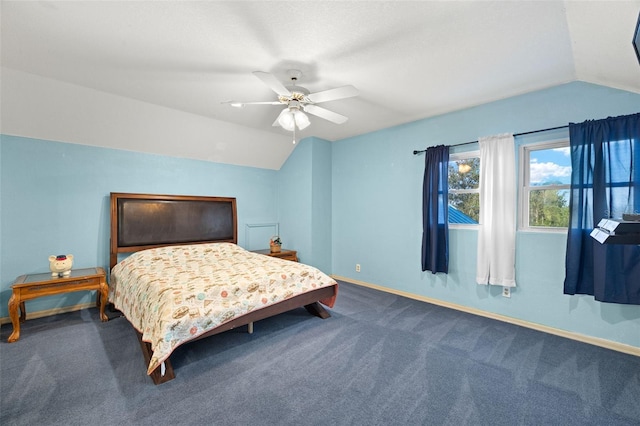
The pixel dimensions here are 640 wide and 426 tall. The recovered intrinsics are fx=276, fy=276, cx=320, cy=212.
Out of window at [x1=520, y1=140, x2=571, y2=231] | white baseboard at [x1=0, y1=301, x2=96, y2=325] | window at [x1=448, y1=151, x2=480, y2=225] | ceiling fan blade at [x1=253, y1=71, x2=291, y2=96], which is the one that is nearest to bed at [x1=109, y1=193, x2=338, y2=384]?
white baseboard at [x1=0, y1=301, x2=96, y2=325]

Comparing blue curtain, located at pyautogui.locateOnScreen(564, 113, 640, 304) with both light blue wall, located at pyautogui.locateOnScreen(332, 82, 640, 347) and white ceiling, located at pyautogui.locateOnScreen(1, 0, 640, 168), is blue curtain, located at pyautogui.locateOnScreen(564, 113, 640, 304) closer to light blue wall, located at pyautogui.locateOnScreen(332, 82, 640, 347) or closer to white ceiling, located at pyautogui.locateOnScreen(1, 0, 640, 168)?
light blue wall, located at pyautogui.locateOnScreen(332, 82, 640, 347)

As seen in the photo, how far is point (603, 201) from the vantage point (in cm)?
242

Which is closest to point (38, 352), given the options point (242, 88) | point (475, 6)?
point (242, 88)

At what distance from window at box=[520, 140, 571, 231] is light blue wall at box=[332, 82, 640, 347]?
13 cm

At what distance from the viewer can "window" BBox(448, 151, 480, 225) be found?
11.1 ft

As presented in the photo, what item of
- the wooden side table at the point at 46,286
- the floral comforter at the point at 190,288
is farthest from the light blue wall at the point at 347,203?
the floral comforter at the point at 190,288

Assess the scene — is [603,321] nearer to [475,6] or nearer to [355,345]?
[355,345]

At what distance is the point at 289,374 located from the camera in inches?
81.6

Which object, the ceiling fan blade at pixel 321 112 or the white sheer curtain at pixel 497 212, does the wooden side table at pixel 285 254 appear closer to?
the ceiling fan blade at pixel 321 112

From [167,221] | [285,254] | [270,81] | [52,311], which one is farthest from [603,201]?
[52,311]

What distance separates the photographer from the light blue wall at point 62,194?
9.71ft

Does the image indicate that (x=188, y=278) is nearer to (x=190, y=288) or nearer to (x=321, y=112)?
(x=190, y=288)

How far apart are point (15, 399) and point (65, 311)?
1781 mm

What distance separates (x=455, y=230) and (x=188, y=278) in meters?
3.12
